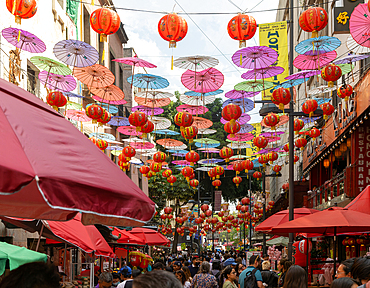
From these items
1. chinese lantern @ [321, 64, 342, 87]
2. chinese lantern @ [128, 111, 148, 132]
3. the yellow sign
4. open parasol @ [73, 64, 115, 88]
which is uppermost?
the yellow sign

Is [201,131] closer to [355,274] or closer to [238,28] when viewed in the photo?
[238,28]

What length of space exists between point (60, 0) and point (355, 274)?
19.1 metres

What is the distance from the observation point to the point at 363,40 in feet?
35.6

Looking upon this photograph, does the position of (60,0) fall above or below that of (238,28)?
above

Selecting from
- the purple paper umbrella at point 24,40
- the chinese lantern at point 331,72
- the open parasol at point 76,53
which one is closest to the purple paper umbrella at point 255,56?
the chinese lantern at point 331,72

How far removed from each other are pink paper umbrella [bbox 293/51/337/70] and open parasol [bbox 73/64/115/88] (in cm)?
643

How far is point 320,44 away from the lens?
13031 mm

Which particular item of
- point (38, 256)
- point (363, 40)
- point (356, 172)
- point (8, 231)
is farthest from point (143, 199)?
point (356, 172)

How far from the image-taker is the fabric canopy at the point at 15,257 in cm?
595

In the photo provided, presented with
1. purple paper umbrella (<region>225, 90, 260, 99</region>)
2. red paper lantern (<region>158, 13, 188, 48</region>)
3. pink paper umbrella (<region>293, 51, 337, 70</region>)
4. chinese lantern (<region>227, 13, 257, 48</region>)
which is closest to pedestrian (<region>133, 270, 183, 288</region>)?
red paper lantern (<region>158, 13, 188, 48</region>)

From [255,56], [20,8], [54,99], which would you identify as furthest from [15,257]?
[255,56]

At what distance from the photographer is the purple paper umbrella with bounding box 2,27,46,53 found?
11.4 m

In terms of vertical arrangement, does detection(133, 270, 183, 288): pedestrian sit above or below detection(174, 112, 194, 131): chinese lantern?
below

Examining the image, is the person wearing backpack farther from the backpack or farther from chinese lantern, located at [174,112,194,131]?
chinese lantern, located at [174,112,194,131]
